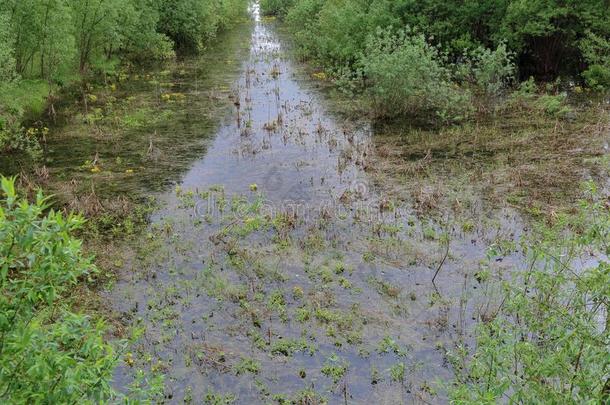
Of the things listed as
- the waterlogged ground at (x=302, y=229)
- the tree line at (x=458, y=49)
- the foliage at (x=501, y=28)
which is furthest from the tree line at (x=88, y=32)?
the foliage at (x=501, y=28)

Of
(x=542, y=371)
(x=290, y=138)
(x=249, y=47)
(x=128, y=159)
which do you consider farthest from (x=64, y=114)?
(x=542, y=371)

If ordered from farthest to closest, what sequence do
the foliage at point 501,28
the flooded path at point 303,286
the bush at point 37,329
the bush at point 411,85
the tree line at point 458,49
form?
1. the foliage at point 501,28
2. the tree line at point 458,49
3. the bush at point 411,85
4. the flooded path at point 303,286
5. the bush at point 37,329

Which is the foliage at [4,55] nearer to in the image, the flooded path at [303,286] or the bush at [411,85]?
the flooded path at [303,286]

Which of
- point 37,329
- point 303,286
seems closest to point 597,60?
point 303,286

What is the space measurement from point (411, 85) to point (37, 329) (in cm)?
1823

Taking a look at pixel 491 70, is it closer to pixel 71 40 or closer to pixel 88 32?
pixel 71 40

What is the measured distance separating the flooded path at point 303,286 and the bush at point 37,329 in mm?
3844

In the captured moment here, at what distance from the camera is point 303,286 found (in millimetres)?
10852

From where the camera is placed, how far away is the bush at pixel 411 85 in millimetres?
20031

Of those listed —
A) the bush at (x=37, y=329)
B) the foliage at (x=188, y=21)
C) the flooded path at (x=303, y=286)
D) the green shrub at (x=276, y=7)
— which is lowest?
the flooded path at (x=303, y=286)

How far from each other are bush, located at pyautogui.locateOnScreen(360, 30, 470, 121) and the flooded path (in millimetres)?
4731

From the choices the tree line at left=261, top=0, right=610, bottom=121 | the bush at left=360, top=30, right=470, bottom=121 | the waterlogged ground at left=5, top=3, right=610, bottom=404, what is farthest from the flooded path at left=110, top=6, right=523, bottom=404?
the tree line at left=261, top=0, right=610, bottom=121

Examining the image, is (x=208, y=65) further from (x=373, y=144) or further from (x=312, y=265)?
(x=312, y=265)

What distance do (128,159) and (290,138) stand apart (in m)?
5.57
